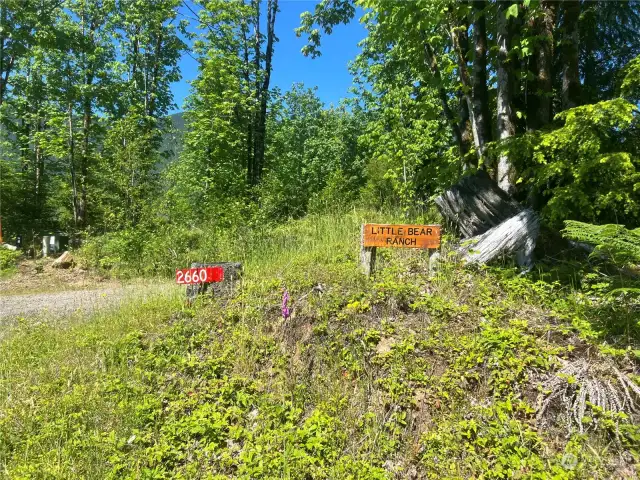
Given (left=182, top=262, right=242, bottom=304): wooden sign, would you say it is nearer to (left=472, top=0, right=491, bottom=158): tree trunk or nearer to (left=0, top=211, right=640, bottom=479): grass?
(left=0, top=211, right=640, bottom=479): grass

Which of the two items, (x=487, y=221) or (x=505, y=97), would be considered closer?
(x=487, y=221)

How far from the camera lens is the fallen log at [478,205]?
471cm

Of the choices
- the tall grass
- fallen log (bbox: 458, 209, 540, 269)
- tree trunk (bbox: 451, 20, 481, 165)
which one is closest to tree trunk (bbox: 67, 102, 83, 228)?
the tall grass

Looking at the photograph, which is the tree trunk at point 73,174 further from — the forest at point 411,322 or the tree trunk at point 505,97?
the tree trunk at point 505,97

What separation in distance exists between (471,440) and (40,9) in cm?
1299

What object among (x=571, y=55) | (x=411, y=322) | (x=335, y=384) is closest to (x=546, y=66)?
(x=571, y=55)

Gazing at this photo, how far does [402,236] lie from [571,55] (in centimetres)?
388


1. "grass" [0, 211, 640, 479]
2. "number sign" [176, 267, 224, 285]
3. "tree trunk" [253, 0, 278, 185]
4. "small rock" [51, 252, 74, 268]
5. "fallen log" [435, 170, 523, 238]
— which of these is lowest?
"grass" [0, 211, 640, 479]

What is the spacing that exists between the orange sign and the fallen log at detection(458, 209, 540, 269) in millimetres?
539

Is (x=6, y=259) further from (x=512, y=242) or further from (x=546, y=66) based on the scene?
(x=546, y=66)

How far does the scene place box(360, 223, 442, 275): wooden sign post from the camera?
165 inches

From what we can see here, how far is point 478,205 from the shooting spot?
479cm

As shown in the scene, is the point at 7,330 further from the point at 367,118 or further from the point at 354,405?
the point at 367,118

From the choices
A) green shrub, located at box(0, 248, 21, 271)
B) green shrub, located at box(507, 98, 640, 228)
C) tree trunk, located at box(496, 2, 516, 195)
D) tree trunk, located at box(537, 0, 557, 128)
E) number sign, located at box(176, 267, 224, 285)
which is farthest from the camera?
green shrub, located at box(0, 248, 21, 271)
